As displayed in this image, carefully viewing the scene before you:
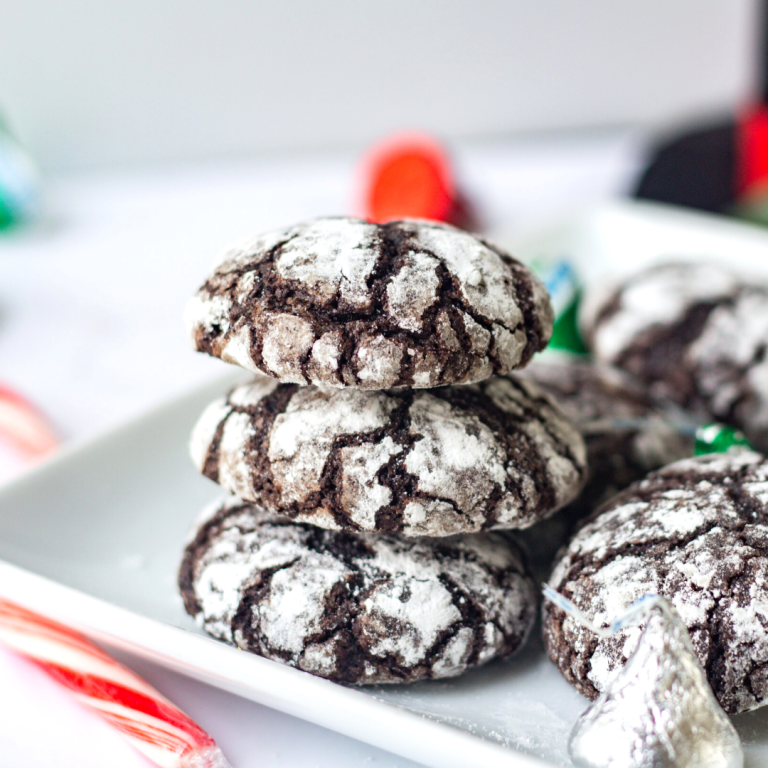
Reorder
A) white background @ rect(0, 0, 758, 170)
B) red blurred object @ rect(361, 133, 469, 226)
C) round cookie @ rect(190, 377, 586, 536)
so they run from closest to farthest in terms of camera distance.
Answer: round cookie @ rect(190, 377, 586, 536)
red blurred object @ rect(361, 133, 469, 226)
white background @ rect(0, 0, 758, 170)

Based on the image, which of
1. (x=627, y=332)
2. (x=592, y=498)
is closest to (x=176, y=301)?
(x=627, y=332)

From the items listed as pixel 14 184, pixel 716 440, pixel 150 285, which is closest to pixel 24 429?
pixel 150 285

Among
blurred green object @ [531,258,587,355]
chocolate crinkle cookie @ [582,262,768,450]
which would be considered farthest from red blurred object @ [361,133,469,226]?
chocolate crinkle cookie @ [582,262,768,450]

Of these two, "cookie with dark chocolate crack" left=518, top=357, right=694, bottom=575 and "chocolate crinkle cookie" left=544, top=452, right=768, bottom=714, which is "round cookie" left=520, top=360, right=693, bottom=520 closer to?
"cookie with dark chocolate crack" left=518, top=357, right=694, bottom=575

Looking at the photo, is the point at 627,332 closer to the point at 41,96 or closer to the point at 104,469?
the point at 104,469

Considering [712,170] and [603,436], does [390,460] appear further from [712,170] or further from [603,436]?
[712,170]

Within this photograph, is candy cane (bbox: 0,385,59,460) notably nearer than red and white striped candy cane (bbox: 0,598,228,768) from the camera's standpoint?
No
